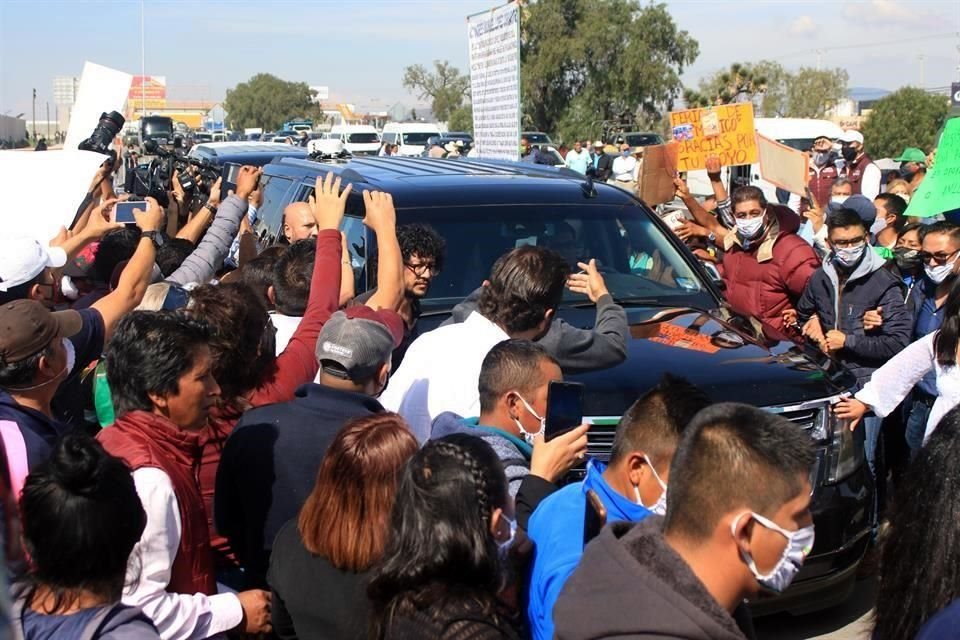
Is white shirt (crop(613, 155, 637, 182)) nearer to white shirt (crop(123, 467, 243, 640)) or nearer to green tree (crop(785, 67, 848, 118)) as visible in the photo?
white shirt (crop(123, 467, 243, 640))

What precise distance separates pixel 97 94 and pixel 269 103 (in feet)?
348

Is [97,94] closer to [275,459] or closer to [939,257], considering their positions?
[275,459]

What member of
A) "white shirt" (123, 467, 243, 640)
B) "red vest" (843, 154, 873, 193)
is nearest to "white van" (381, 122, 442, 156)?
"red vest" (843, 154, 873, 193)

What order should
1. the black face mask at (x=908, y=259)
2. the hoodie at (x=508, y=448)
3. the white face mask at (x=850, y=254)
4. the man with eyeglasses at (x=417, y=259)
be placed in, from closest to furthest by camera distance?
the hoodie at (x=508, y=448) → the man with eyeglasses at (x=417, y=259) → the white face mask at (x=850, y=254) → the black face mask at (x=908, y=259)

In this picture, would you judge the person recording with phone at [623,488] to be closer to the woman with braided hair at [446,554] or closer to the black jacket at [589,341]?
the woman with braided hair at [446,554]

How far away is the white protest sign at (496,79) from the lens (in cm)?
1124

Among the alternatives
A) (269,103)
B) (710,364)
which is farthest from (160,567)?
(269,103)

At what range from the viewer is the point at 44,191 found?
195 inches

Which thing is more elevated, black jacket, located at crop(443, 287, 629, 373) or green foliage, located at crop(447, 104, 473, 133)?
green foliage, located at crop(447, 104, 473, 133)

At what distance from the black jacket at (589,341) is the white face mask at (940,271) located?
228cm

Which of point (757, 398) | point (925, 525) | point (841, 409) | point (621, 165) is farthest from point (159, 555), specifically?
point (621, 165)

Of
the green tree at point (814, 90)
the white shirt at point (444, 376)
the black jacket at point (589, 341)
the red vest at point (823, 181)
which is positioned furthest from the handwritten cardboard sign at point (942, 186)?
the green tree at point (814, 90)

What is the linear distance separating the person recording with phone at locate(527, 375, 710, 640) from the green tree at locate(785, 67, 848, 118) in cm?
7535

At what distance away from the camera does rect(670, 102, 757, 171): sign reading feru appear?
8.58 metres
